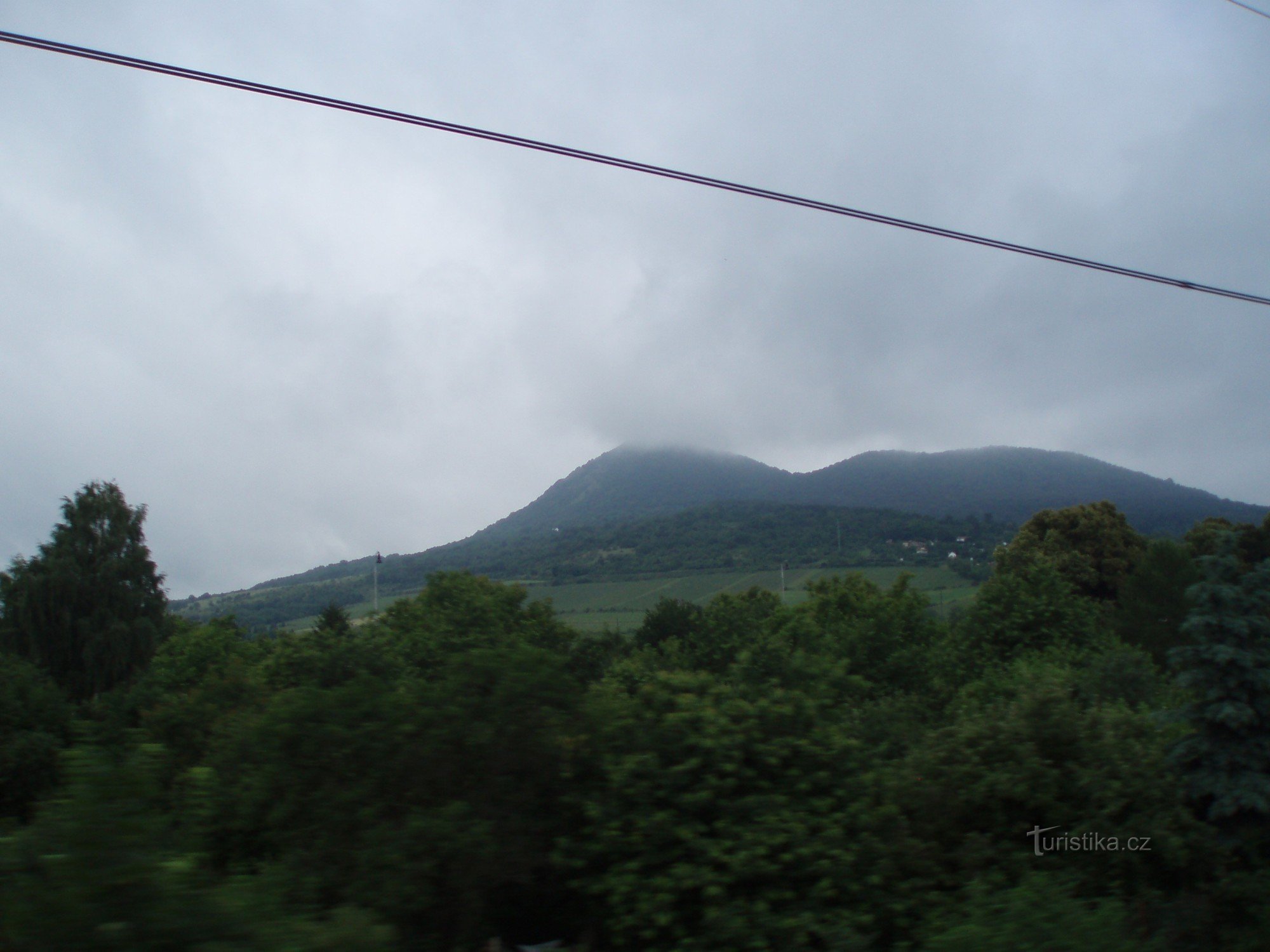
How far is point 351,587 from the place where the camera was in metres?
64.6

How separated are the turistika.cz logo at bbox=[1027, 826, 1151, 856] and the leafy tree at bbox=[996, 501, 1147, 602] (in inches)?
1610

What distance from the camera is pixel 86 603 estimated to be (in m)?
37.6

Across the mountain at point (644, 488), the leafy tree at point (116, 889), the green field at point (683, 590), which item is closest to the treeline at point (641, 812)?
the leafy tree at point (116, 889)

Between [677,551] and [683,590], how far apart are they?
53.3 ft

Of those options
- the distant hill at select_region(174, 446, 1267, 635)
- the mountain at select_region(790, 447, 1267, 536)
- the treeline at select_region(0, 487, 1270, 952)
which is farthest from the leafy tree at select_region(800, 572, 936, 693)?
the mountain at select_region(790, 447, 1267, 536)

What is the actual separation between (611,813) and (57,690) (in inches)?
555

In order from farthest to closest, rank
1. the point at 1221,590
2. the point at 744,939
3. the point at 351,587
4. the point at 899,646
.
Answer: the point at 351,587, the point at 899,646, the point at 1221,590, the point at 744,939

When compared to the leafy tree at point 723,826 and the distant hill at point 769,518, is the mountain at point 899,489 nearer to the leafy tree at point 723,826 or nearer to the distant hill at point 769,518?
the distant hill at point 769,518

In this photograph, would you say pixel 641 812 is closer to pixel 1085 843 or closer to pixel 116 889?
A: pixel 116 889

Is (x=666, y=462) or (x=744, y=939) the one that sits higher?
(x=666, y=462)

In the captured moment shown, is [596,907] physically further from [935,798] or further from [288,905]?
[935,798]

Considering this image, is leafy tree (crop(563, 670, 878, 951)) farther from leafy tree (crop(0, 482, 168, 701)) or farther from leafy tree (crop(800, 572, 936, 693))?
leafy tree (crop(0, 482, 168, 701))

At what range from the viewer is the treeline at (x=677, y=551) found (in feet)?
202

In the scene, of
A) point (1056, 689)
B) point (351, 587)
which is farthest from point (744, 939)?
point (351, 587)
